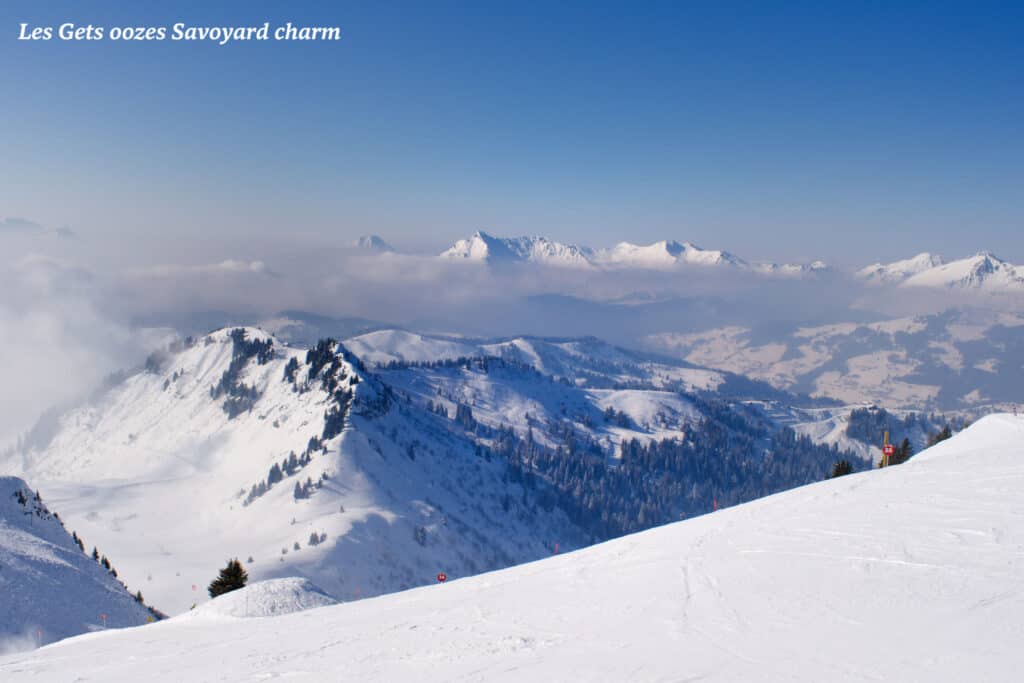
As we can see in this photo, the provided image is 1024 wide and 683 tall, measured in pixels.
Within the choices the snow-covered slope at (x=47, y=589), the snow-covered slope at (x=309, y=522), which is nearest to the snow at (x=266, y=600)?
the snow-covered slope at (x=47, y=589)

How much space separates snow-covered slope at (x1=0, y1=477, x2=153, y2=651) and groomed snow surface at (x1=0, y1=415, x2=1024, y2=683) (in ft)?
91.5

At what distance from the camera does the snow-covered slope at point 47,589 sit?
2005 inches

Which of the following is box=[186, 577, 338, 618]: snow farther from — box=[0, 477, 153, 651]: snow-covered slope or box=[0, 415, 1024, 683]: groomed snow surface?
box=[0, 477, 153, 651]: snow-covered slope

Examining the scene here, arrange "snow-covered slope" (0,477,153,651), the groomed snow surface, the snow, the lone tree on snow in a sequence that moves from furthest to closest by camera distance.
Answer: the lone tree on snow < "snow-covered slope" (0,477,153,651) < the snow < the groomed snow surface

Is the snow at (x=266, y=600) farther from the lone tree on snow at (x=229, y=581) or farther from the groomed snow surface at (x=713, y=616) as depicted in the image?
the lone tree on snow at (x=229, y=581)

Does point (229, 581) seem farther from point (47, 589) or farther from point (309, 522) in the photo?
point (309, 522)

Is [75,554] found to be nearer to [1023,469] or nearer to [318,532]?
[318,532]

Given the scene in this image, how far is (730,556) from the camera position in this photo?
24000 mm

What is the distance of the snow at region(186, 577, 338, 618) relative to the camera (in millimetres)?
38562

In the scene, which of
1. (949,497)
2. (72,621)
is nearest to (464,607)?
(949,497)

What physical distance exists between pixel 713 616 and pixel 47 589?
64.4 meters

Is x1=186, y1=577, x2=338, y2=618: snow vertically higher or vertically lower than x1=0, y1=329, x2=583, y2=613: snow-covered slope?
higher

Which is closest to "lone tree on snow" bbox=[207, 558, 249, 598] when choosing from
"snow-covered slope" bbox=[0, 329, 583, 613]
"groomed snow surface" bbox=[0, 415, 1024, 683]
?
"groomed snow surface" bbox=[0, 415, 1024, 683]

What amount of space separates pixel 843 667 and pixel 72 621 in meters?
63.1
